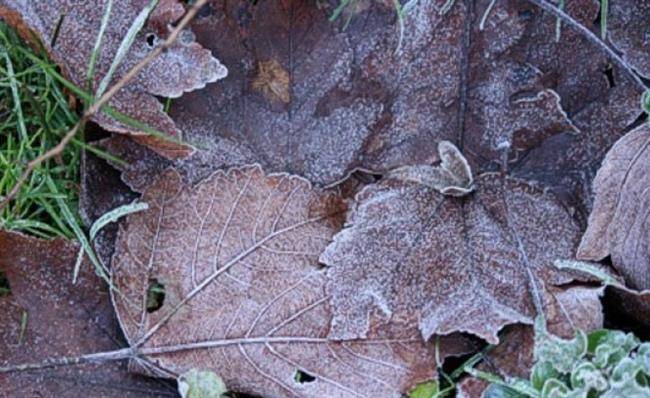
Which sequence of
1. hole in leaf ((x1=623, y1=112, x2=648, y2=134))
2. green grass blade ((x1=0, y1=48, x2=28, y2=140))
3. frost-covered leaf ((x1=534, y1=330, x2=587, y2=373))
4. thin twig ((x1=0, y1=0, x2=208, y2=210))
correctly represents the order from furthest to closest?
1. green grass blade ((x1=0, y1=48, x2=28, y2=140))
2. hole in leaf ((x1=623, y1=112, x2=648, y2=134))
3. frost-covered leaf ((x1=534, y1=330, x2=587, y2=373))
4. thin twig ((x1=0, y1=0, x2=208, y2=210))

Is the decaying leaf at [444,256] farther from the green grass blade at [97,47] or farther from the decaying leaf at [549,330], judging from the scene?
the green grass blade at [97,47]

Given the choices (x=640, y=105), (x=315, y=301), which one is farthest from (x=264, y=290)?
(x=640, y=105)

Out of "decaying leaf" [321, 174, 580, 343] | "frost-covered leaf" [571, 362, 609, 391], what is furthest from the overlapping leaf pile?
"frost-covered leaf" [571, 362, 609, 391]

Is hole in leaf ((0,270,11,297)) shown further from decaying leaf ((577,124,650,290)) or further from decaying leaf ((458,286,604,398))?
decaying leaf ((577,124,650,290))

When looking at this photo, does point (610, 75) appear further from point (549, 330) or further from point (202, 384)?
point (202, 384)

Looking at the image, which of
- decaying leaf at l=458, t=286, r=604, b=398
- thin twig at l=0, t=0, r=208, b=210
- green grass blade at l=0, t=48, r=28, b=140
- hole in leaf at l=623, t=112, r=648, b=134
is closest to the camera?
thin twig at l=0, t=0, r=208, b=210
